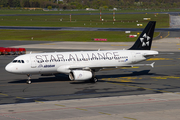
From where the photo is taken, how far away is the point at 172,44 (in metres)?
95.8

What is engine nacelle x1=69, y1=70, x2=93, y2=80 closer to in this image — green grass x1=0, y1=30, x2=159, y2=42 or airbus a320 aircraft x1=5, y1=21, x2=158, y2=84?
airbus a320 aircraft x1=5, y1=21, x2=158, y2=84

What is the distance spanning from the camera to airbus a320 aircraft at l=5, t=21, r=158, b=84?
4422 cm

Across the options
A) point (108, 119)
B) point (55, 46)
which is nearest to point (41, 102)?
point (108, 119)

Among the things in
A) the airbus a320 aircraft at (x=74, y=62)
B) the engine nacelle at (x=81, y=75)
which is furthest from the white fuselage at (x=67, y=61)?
the engine nacelle at (x=81, y=75)

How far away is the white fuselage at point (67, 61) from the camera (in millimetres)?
44188

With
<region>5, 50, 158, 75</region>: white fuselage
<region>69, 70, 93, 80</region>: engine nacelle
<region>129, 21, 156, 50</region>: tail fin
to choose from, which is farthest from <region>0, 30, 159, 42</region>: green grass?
<region>69, 70, 93, 80</region>: engine nacelle

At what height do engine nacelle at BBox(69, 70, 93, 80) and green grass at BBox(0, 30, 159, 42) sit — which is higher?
green grass at BBox(0, 30, 159, 42)

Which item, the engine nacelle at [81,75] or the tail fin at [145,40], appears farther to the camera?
the tail fin at [145,40]

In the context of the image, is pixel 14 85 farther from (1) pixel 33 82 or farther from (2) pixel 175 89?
(2) pixel 175 89

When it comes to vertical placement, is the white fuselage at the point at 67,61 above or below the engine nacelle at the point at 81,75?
above

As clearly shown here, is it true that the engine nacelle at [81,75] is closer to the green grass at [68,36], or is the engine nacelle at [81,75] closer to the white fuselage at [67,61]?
the white fuselage at [67,61]

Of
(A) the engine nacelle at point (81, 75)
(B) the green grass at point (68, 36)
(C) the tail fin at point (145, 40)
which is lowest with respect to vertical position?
(A) the engine nacelle at point (81, 75)

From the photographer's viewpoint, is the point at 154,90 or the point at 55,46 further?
→ the point at 55,46

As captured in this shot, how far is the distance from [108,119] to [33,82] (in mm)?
21741
